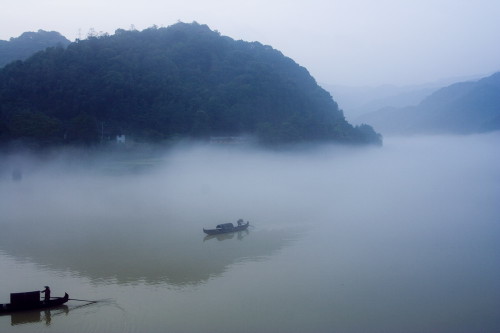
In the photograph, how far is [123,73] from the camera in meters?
32.8

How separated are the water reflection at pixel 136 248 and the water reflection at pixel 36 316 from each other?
1365 mm

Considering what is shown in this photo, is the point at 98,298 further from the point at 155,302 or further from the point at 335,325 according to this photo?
the point at 335,325

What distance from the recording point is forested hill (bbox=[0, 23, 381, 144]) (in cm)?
2838

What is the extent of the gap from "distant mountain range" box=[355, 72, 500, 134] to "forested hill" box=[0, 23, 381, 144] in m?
28.2

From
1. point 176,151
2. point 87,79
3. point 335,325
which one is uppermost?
point 87,79

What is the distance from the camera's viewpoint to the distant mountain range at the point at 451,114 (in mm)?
66125

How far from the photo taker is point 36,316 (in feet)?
22.7

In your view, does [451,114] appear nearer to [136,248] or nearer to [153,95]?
[153,95]

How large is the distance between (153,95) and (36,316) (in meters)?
27.2

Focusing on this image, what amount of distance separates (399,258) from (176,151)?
859 inches

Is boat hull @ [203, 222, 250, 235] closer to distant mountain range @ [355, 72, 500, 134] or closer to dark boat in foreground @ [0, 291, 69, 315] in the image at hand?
dark boat in foreground @ [0, 291, 69, 315]

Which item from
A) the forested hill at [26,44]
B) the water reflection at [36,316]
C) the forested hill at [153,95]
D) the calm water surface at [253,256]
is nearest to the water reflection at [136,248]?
the calm water surface at [253,256]

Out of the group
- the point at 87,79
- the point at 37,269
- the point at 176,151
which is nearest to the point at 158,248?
the point at 37,269

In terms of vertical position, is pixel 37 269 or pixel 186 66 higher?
pixel 186 66
